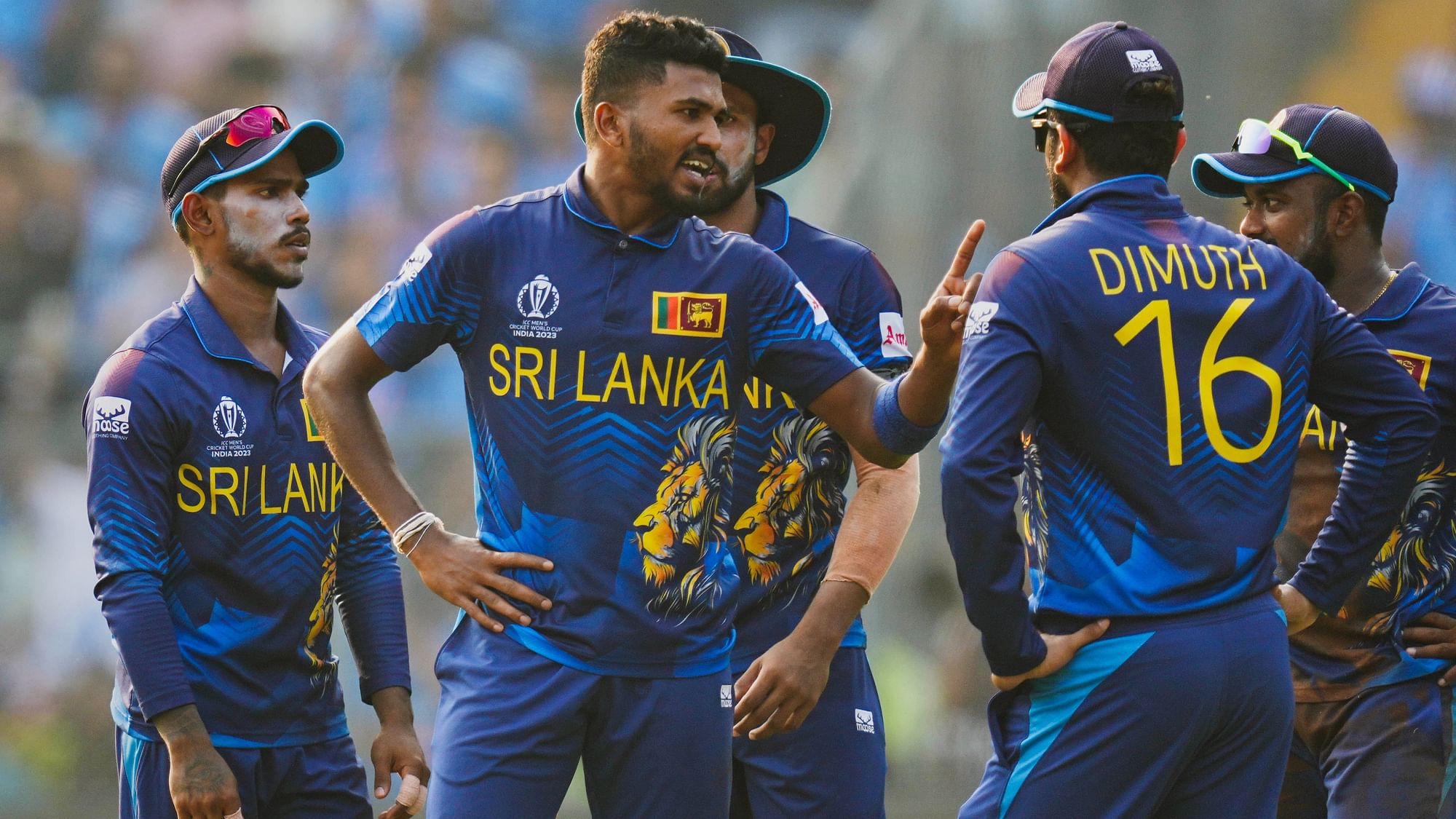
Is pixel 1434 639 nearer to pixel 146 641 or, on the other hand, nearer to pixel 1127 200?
pixel 1127 200

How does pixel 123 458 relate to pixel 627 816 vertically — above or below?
above

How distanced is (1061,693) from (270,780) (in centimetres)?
201

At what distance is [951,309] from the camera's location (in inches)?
124

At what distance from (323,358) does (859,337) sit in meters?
1.46

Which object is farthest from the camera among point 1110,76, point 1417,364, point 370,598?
point 370,598

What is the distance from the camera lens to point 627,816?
136 inches

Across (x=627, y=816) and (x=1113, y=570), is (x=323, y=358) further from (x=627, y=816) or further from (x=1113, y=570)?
(x=1113, y=570)

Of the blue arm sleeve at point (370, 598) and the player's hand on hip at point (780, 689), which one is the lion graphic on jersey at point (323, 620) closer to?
the blue arm sleeve at point (370, 598)

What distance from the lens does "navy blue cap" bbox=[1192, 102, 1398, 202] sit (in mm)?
4348

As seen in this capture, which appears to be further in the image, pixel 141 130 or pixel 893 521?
pixel 141 130

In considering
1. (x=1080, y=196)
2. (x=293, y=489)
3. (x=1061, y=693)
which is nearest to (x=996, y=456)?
(x=1061, y=693)

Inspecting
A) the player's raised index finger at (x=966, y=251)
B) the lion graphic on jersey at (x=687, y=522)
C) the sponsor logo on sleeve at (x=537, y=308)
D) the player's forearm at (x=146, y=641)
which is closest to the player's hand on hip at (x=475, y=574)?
the lion graphic on jersey at (x=687, y=522)

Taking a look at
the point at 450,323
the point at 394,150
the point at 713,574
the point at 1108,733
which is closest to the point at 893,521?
the point at 713,574

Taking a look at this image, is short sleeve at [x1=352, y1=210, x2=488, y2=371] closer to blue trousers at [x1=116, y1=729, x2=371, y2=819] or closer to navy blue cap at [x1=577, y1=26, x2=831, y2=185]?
navy blue cap at [x1=577, y1=26, x2=831, y2=185]
